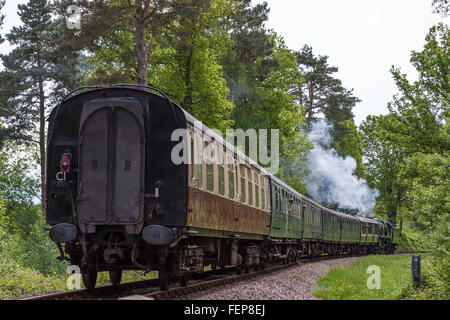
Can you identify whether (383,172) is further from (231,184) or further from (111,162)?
(111,162)

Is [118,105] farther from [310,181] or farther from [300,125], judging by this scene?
[310,181]

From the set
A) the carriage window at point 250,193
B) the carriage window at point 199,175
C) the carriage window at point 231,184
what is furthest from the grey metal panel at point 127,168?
the carriage window at point 250,193

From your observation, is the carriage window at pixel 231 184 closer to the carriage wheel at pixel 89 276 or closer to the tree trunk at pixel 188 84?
the carriage wheel at pixel 89 276

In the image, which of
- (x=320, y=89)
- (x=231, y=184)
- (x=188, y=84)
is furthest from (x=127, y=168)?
(x=320, y=89)

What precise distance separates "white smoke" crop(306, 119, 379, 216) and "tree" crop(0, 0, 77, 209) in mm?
28632

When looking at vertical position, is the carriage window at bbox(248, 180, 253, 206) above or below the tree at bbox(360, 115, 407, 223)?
below

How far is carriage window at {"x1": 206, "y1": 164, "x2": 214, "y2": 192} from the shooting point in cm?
1097

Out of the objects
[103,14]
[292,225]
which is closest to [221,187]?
[292,225]

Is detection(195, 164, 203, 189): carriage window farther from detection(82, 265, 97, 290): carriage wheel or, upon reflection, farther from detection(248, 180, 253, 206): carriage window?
detection(248, 180, 253, 206): carriage window

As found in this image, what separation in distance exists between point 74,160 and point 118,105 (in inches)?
47.1

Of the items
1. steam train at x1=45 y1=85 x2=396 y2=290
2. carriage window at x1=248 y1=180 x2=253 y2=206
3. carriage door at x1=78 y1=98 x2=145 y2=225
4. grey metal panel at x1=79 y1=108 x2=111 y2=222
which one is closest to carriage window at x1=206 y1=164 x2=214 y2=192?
steam train at x1=45 y1=85 x2=396 y2=290

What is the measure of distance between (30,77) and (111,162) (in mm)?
28284

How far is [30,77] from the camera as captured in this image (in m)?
35.8

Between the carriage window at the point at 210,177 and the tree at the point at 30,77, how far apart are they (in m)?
→ 23.6
